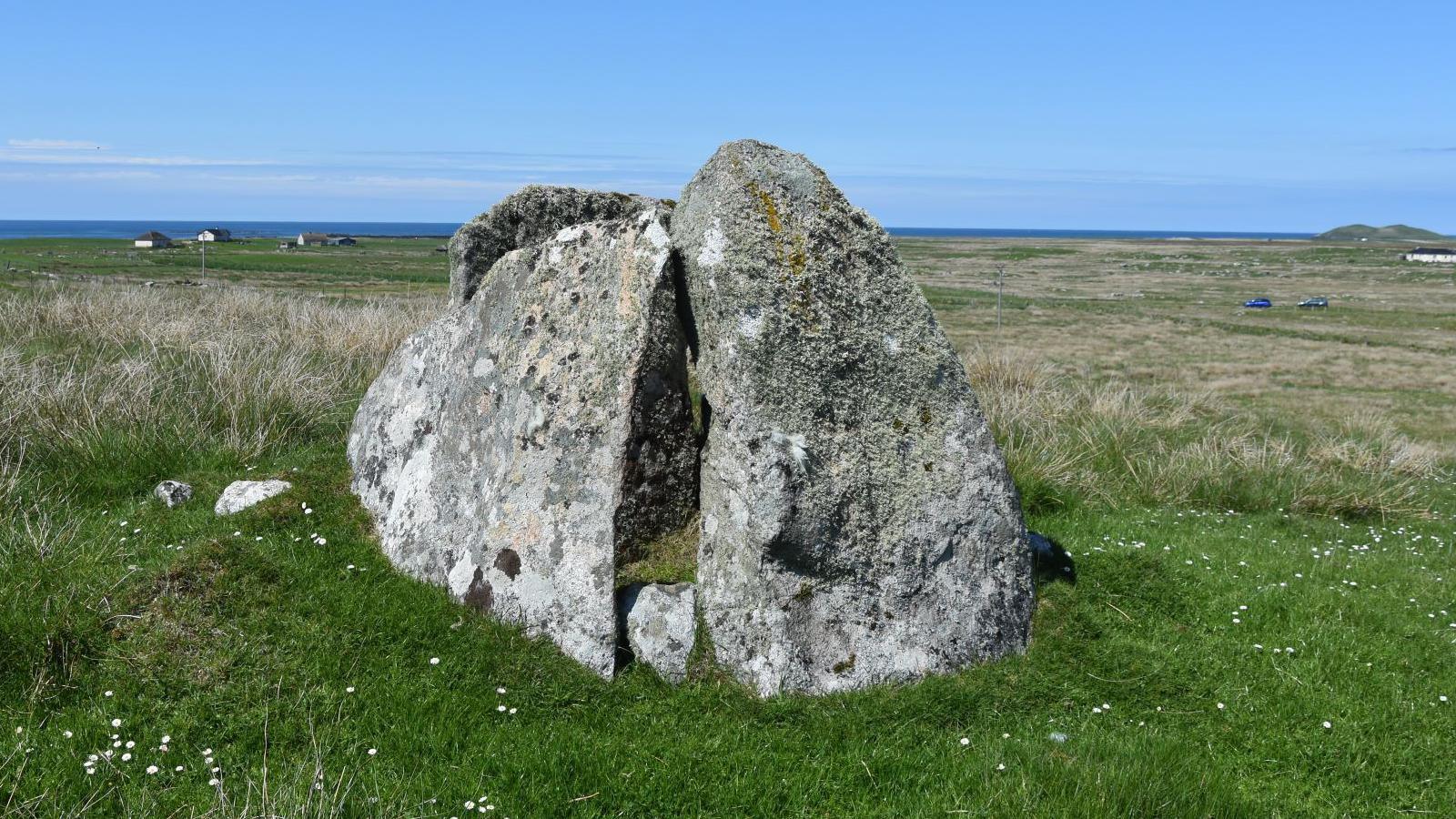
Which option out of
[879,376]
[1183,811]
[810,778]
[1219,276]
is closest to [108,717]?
[810,778]

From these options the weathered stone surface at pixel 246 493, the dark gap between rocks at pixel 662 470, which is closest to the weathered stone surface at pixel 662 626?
the dark gap between rocks at pixel 662 470

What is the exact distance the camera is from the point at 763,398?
5.77 meters

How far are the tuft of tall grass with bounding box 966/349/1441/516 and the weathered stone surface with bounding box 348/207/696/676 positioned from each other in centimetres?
488

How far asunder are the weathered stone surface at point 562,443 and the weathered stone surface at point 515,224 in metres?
0.84

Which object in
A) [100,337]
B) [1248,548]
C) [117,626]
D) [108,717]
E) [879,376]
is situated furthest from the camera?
[100,337]

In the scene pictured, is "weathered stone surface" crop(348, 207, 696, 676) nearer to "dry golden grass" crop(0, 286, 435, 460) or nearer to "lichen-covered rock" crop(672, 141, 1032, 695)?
"lichen-covered rock" crop(672, 141, 1032, 695)

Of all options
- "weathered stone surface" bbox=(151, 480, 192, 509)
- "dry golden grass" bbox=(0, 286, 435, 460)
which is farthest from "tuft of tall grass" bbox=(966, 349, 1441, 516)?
"dry golden grass" bbox=(0, 286, 435, 460)

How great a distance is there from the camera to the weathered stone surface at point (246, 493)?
7684mm

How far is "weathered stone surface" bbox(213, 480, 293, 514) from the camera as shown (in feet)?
25.2

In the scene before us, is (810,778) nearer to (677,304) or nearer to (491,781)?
(491,781)

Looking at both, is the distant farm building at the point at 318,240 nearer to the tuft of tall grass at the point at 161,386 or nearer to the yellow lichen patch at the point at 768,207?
the tuft of tall grass at the point at 161,386

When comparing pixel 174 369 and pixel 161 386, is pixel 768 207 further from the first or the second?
Answer: pixel 174 369

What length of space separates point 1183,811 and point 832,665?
1838 millimetres

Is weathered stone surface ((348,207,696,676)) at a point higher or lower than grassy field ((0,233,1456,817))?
higher
